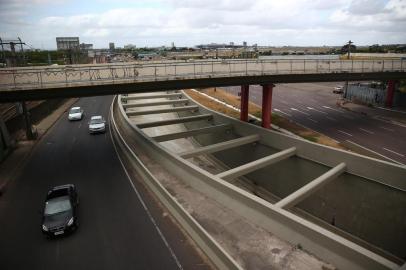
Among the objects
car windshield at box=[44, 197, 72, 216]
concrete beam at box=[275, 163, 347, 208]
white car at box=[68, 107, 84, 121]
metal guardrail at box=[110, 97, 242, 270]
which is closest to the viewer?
metal guardrail at box=[110, 97, 242, 270]

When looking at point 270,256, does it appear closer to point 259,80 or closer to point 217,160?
point 259,80

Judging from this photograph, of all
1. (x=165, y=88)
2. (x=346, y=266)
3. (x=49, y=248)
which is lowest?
(x=49, y=248)

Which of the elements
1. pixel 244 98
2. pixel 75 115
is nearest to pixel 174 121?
pixel 244 98

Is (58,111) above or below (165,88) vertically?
below

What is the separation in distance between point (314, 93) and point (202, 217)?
2515 inches

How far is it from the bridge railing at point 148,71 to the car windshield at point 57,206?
10.1 meters

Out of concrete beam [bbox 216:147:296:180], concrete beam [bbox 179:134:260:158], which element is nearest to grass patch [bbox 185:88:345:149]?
concrete beam [bbox 179:134:260:158]

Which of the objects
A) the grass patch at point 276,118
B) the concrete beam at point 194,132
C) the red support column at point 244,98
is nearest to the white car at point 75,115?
the concrete beam at point 194,132

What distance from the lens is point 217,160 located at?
39.5 meters

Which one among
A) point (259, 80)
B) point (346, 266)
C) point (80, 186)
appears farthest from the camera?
point (259, 80)

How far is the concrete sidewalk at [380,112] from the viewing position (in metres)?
45.7

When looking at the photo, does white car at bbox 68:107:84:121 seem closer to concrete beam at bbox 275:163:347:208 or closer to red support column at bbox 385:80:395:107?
concrete beam at bbox 275:163:347:208

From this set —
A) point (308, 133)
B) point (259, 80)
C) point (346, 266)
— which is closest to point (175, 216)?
point (346, 266)

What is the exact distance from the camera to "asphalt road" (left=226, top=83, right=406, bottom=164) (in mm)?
34562
